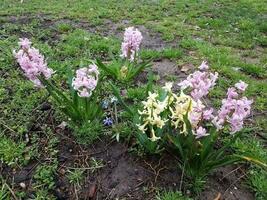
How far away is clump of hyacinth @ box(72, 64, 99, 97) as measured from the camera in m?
3.23

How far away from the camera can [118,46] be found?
5852mm

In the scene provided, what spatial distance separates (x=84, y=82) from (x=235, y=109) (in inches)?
48.8

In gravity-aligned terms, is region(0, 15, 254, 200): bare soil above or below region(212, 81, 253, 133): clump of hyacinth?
below

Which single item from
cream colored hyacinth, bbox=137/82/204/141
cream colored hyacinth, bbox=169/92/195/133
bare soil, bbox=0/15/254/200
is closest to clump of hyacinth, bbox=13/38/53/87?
bare soil, bbox=0/15/254/200

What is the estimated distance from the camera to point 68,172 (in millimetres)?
3352

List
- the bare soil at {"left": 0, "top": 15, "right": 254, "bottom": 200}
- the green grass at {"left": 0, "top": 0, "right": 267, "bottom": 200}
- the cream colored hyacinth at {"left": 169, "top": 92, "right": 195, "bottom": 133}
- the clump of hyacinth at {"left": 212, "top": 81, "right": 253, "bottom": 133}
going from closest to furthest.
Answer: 1. the clump of hyacinth at {"left": 212, "top": 81, "right": 253, "bottom": 133}
2. the cream colored hyacinth at {"left": 169, "top": 92, "right": 195, "bottom": 133}
3. the bare soil at {"left": 0, "top": 15, "right": 254, "bottom": 200}
4. the green grass at {"left": 0, "top": 0, "right": 267, "bottom": 200}

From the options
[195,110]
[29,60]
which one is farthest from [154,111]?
[29,60]

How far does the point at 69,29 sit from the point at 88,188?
403cm

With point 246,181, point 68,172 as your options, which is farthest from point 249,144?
point 68,172

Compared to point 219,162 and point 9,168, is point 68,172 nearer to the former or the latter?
point 9,168

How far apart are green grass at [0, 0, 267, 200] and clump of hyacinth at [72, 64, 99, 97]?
1.50ft

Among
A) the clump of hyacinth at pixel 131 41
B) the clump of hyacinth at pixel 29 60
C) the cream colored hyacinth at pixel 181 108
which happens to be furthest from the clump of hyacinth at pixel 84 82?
the clump of hyacinth at pixel 131 41

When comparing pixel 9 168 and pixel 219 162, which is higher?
pixel 219 162

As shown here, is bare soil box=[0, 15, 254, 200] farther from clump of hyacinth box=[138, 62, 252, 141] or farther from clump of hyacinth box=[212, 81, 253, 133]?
clump of hyacinth box=[212, 81, 253, 133]
